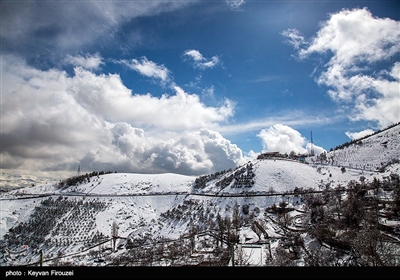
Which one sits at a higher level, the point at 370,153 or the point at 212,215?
the point at 370,153

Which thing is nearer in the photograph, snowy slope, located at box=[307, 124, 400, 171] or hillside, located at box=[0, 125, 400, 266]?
hillside, located at box=[0, 125, 400, 266]

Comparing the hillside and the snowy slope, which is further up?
the snowy slope

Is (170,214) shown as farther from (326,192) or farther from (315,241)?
(315,241)

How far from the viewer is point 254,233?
30.2m

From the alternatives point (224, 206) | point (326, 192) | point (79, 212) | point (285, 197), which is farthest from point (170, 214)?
point (326, 192)

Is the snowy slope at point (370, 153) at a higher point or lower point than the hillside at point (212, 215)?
higher

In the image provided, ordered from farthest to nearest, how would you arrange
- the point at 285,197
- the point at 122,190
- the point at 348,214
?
the point at 122,190, the point at 285,197, the point at 348,214

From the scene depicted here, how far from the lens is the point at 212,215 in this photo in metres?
43.8

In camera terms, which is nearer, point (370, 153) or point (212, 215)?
point (212, 215)

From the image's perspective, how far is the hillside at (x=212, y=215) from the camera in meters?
23.2

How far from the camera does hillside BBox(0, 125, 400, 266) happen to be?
23188 mm

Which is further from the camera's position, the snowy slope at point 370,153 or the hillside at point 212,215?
the snowy slope at point 370,153
